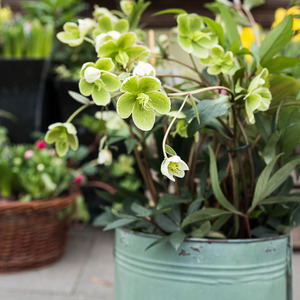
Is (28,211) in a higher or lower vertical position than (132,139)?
lower

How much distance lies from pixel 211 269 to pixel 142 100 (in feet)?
1.27

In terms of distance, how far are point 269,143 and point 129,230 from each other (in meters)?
0.34

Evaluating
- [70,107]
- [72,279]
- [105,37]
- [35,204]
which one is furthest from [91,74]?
[70,107]

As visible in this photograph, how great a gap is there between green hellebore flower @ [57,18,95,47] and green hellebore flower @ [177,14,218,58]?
19 centimetres

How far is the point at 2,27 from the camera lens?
2.10 metres

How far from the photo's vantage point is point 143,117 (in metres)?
0.61

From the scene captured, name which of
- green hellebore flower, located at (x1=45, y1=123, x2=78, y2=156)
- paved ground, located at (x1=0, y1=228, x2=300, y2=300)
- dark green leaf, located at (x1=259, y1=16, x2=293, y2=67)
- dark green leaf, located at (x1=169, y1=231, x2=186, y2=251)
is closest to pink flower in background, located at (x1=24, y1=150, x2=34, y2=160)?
paved ground, located at (x1=0, y1=228, x2=300, y2=300)

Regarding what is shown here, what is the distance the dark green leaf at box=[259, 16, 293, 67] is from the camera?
0.76 metres

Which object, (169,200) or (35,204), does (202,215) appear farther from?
(35,204)

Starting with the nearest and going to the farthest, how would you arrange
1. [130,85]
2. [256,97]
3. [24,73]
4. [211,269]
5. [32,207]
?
[130,85] → [256,97] → [211,269] → [32,207] → [24,73]

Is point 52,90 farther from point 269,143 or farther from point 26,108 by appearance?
point 269,143

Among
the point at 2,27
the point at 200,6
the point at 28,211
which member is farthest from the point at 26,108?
the point at 200,6

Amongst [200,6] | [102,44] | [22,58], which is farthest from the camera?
[200,6]

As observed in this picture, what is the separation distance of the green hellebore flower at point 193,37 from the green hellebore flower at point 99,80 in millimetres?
194
